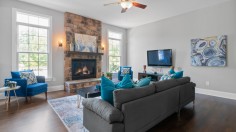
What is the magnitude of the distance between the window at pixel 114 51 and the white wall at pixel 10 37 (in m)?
2.54

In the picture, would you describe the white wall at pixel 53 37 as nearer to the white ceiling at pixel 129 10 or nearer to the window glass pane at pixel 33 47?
the white ceiling at pixel 129 10

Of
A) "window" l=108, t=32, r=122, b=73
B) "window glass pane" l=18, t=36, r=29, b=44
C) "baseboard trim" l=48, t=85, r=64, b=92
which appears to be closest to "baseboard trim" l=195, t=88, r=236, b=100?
"window" l=108, t=32, r=122, b=73

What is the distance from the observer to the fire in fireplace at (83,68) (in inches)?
219

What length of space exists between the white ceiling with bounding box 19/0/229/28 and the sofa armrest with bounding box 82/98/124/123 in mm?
3440

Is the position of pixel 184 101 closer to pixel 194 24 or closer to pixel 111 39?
pixel 194 24

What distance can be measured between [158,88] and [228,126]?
1512 millimetres

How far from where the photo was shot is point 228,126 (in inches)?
95.3

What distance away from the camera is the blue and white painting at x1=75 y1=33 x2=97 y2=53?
219 inches

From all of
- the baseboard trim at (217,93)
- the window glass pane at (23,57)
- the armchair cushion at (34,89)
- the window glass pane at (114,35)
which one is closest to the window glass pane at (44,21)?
the window glass pane at (23,57)

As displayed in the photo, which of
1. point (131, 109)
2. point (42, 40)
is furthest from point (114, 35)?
point (131, 109)

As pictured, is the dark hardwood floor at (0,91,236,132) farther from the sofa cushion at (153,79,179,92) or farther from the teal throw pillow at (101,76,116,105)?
the teal throw pillow at (101,76,116,105)

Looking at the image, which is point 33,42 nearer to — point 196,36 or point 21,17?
point 21,17

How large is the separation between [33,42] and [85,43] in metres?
1.95

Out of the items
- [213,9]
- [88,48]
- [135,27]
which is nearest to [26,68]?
[88,48]
